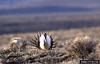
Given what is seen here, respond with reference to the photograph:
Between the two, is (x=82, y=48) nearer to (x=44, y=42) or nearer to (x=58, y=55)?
(x=58, y=55)

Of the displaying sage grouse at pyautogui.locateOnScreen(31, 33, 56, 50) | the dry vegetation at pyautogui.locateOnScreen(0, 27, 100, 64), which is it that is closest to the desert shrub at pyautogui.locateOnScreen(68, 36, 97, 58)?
the dry vegetation at pyautogui.locateOnScreen(0, 27, 100, 64)

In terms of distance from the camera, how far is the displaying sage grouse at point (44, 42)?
505 inches

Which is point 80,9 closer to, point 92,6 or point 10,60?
point 92,6

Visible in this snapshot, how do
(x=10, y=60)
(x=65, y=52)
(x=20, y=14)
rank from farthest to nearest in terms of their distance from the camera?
(x=20, y=14) → (x=65, y=52) → (x=10, y=60)

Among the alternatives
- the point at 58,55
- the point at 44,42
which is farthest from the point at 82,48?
the point at 44,42

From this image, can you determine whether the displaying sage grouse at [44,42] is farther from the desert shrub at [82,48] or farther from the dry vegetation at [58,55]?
the desert shrub at [82,48]

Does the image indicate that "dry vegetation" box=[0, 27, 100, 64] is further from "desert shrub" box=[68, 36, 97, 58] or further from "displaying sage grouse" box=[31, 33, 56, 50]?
"displaying sage grouse" box=[31, 33, 56, 50]

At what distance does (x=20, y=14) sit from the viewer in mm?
77062

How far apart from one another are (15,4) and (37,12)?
46.1ft

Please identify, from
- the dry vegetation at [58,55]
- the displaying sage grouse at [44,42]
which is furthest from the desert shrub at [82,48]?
the displaying sage grouse at [44,42]

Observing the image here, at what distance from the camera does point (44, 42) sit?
12.8m

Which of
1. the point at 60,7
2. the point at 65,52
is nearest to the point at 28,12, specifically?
the point at 60,7

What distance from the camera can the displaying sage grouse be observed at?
12.8 metres

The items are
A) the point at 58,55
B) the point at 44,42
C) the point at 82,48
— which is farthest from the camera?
the point at 58,55
